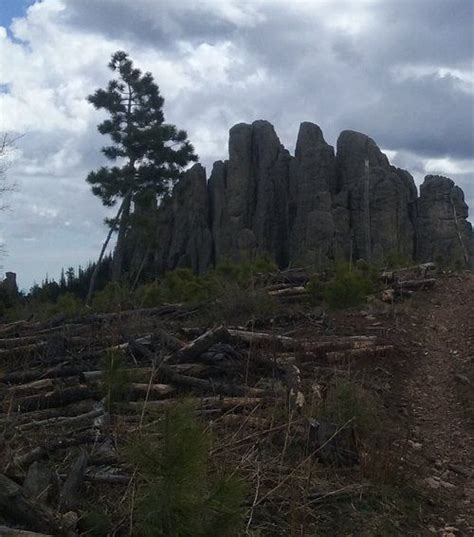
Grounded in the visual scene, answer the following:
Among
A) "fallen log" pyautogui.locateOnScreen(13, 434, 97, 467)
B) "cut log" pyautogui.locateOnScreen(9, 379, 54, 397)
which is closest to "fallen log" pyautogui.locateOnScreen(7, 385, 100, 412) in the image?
"cut log" pyautogui.locateOnScreen(9, 379, 54, 397)

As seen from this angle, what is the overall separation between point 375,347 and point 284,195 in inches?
1268

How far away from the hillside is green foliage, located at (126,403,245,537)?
Result: 0.02m

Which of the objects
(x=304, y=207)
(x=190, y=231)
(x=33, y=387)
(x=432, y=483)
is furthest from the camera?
(x=190, y=231)

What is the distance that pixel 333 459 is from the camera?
5.68 metres

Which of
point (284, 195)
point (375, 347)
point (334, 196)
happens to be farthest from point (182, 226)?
point (375, 347)

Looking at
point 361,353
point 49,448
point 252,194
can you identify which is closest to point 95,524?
point 49,448

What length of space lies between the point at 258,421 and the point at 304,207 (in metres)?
34.3

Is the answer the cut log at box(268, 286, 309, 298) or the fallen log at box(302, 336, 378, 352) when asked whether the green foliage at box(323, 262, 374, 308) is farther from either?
the fallen log at box(302, 336, 378, 352)

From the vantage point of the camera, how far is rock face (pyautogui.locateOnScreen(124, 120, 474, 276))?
38.2 meters

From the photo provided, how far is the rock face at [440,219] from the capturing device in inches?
1491

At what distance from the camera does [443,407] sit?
26.2 ft

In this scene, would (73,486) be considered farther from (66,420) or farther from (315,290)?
(315,290)

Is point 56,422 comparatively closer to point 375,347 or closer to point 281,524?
point 281,524

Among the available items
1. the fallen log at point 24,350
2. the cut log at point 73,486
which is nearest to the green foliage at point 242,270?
the fallen log at point 24,350
